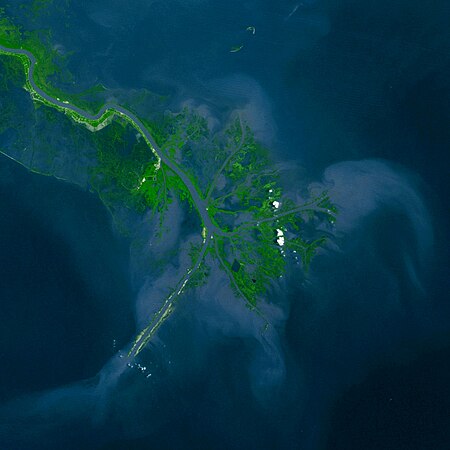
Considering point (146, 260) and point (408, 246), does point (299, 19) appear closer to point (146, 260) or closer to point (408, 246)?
point (408, 246)

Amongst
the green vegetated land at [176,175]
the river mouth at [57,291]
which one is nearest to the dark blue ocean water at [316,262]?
the river mouth at [57,291]

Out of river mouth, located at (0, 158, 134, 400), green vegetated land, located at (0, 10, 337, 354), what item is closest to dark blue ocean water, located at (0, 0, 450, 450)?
river mouth, located at (0, 158, 134, 400)

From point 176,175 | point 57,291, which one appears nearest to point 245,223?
point 176,175

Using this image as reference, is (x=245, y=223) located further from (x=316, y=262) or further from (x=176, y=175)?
(x=176, y=175)

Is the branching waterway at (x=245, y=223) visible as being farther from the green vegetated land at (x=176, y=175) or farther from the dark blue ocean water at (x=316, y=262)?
the dark blue ocean water at (x=316, y=262)

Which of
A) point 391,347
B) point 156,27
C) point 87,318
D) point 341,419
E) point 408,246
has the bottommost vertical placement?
point 341,419

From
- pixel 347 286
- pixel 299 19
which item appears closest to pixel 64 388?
pixel 347 286

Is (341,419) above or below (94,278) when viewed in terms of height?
below
